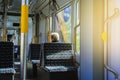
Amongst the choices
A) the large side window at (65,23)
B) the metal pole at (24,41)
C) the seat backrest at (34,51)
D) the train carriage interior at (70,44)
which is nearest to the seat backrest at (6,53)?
the train carriage interior at (70,44)

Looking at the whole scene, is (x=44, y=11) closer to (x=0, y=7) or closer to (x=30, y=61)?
(x=0, y=7)

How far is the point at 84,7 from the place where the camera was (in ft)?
7.06

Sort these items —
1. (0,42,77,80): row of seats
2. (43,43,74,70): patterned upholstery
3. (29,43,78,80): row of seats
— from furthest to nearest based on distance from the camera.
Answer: (43,43,74,70): patterned upholstery, (29,43,78,80): row of seats, (0,42,77,80): row of seats

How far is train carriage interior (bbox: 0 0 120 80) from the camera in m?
1.87

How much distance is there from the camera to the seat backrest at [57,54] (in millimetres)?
4594

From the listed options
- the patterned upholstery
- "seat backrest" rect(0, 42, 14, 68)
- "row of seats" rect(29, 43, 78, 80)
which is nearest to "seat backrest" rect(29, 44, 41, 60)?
"row of seats" rect(29, 43, 78, 80)

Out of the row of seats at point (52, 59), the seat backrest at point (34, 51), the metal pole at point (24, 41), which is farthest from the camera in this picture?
the seat backrest at point (34, 51)

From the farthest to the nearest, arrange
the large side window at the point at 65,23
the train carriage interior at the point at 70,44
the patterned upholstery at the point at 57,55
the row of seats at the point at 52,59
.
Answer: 1. the large side window at the point at 65,23
2. the patterned upholstery at the point at 57,55
3. the row of seats at the point at 52,59
4. the train carriage interior at the point at 70,44

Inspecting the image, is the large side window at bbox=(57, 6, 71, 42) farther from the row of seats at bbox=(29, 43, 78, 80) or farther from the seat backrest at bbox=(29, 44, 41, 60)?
the row of seats at bbox=(29, 43, 78, 80)

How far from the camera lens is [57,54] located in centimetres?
464

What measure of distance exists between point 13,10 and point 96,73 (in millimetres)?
9166

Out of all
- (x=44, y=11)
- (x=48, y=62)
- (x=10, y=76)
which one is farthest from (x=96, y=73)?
(x=44, y=11)

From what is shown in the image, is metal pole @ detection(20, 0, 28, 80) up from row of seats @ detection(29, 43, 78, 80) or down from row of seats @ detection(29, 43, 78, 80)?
up

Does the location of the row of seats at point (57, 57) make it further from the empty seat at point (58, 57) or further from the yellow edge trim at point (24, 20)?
the yellow edge trim at point (24, 20)
